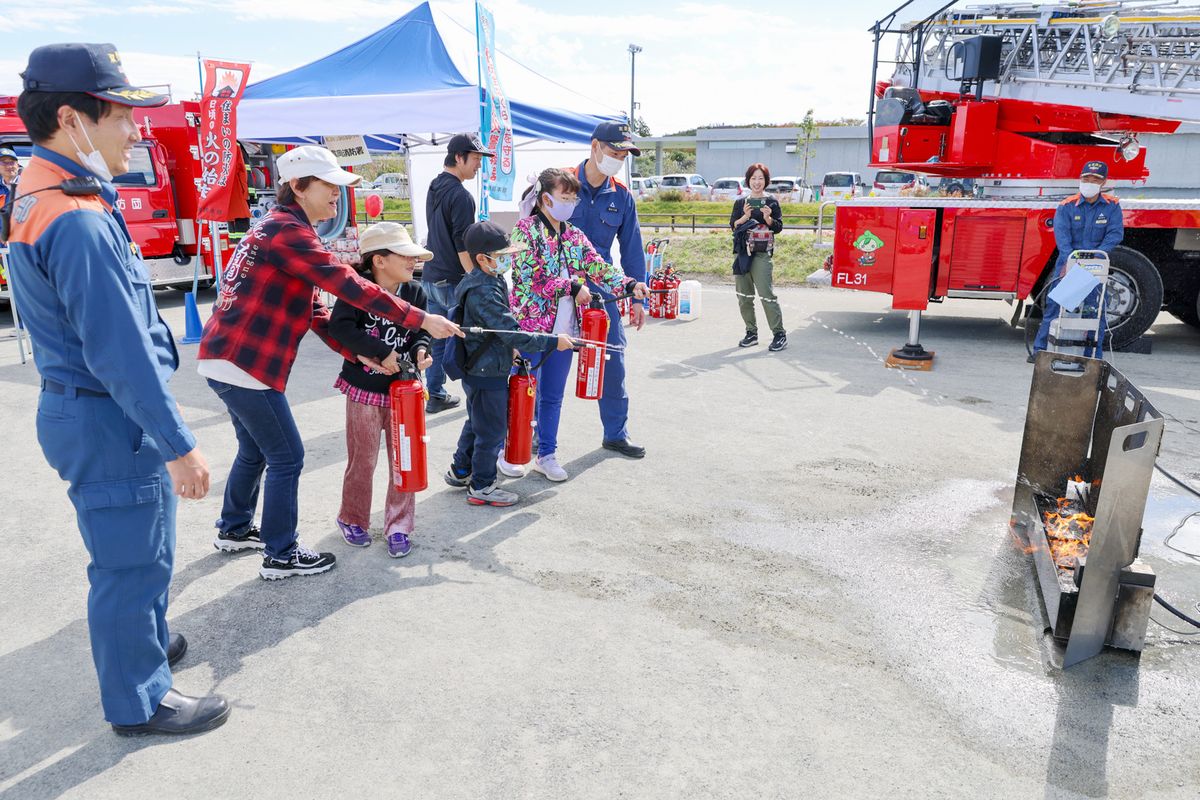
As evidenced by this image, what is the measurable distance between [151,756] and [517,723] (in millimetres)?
1139

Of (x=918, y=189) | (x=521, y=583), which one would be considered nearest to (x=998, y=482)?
(x=521, y=583)

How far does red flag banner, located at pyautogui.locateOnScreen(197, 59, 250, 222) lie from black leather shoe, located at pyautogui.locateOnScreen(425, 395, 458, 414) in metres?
4.17

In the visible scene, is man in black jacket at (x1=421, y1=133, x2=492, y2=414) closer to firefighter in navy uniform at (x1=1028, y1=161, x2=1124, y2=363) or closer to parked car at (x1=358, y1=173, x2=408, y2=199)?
firefighter in navy uniform at (x1=1028, y1=161, x2=1124, y2=363)

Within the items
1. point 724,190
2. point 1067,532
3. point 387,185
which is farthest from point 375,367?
point 387,185

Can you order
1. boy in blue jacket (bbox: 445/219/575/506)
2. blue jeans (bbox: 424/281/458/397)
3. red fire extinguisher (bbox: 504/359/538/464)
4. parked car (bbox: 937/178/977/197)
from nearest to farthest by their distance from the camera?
boy in blue jacket (bbox: 445/219/575/506) → red fire extinguisher (bbox: 504/359/538/464) → blue jeans (bbox: 424/281/458/397) → parked car (bbox: 937/178/977/197)

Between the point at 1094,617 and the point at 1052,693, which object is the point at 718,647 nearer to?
the point at 1052,693

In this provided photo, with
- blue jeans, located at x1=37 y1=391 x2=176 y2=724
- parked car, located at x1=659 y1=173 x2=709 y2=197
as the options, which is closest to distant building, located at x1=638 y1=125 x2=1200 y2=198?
parked car, located at x1=659 y1=173 x2=709 y2=197

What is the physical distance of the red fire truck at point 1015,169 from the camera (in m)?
8.61

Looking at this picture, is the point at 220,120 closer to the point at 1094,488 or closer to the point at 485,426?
the point at 485,426

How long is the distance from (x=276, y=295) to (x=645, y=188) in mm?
38383

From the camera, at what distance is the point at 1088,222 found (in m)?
7.98

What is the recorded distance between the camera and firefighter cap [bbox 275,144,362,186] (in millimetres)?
3338

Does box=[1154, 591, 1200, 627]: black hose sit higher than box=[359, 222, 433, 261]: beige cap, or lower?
lower

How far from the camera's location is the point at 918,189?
9.72m
